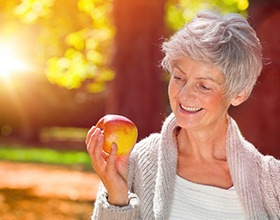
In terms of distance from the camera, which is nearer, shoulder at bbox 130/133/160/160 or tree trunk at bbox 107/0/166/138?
shoulder at bbox 130/133/160/160

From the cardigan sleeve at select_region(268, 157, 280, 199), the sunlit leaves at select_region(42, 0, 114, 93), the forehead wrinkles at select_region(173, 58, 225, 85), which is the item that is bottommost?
the sunlit leaves at select_region(42, 0, 114, 93)

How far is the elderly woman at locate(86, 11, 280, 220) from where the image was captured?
3.03 m

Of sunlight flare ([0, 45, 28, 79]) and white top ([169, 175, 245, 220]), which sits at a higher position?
white top ([169, 175, 245, 220])

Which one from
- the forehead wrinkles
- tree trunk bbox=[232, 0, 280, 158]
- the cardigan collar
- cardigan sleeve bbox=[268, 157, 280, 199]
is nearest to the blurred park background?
tree trunk bbox=[232, 0, 280, 158]

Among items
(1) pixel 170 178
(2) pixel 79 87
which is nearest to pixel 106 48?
(2) pixel 79 87

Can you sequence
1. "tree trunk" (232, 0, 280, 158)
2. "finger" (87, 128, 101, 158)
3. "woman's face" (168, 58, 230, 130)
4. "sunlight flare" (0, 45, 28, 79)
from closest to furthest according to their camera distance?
"finger" (87, 128, 101, 158) → "woman's face" (168, 58, 230, 130) → "tree trunk" (232, 0, 280, 158) → "sunlight flare" (0, 45, 28, 79)

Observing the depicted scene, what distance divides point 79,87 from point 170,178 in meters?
13.7

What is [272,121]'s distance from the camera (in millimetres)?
6625

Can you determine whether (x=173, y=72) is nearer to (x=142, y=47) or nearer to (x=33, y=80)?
(x=142, y=47)

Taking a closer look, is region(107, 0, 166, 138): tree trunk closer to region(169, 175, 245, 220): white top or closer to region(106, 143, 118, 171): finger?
region(169, 175, 245, 220): white top

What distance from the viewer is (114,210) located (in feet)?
9.87

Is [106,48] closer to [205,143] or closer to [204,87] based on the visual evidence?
[205,143]

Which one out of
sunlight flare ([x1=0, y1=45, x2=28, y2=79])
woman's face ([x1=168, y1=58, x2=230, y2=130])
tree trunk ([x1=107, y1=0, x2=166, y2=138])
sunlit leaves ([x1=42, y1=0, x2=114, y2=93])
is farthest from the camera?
sunlight flare ([x1=0, y1=45, x2=28, y2=79])

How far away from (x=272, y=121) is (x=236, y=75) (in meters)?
3.60
